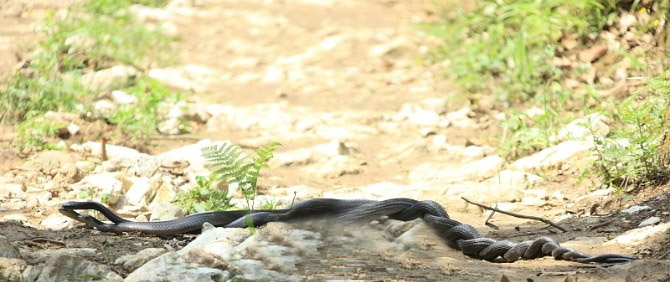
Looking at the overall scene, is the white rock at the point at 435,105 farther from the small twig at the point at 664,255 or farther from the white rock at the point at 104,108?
the small twig at the point at 664,255

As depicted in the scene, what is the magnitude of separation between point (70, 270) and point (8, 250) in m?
0.31

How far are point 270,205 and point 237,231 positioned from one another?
836 mm

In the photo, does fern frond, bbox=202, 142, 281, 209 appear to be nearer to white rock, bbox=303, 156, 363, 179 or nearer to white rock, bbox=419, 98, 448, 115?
white rock, bbox=303, 156, 363, 179

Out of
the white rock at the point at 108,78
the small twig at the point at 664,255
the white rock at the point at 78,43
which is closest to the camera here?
the small twig at the point at 664,255

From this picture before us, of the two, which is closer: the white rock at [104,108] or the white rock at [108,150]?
the white rock at [108,150]

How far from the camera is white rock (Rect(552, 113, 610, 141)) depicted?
5316 mm

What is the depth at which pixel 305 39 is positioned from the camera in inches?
349

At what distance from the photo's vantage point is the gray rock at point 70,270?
3.07m

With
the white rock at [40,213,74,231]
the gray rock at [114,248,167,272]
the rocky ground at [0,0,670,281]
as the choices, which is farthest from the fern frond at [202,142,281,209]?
the white rock at [40,213,74,231]

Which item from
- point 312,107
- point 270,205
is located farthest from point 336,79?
point 270,205

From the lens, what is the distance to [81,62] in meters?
7.12

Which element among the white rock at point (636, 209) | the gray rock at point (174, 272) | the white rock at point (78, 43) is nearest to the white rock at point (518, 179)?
the white rock at point (636, 209)

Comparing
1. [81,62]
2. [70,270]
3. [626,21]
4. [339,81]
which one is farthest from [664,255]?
[81,62]

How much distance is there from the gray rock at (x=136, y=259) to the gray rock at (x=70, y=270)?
13 centimetres
